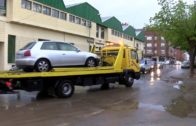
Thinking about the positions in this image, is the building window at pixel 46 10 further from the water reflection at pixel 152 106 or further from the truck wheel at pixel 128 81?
the water reflection at pixel 152 106

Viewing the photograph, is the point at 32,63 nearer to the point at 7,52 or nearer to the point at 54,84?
A: the point at 54,84

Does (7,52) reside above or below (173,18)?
below

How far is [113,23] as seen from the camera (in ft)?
199

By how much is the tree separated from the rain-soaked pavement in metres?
25.4

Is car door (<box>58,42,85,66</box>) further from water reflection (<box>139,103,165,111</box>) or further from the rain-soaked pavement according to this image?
water reflection (<box>139,103,165,111</box>)

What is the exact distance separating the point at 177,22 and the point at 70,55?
89.2 ft

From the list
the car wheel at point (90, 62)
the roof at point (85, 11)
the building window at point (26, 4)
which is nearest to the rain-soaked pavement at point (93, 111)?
the car wheel at point (90, 62)

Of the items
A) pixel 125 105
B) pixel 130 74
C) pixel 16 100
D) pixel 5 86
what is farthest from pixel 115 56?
pixel 5 86

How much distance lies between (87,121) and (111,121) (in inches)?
25.9

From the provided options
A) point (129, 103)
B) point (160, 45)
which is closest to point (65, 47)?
point (129, 103)

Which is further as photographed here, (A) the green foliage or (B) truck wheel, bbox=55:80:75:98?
(A) the green foliage

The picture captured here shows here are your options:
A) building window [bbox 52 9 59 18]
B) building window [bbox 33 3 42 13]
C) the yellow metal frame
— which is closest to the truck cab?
the yellow metal frame

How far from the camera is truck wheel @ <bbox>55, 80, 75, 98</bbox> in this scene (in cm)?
1616

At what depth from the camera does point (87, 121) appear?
10781 millimetres
